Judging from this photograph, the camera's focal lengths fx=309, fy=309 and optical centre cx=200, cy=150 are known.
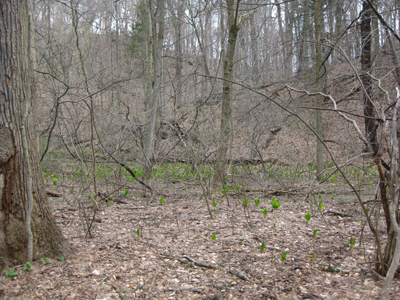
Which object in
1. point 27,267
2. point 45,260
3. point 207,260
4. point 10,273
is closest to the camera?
point 10,273

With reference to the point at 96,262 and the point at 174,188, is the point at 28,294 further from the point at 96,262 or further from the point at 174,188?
the point at 174,188

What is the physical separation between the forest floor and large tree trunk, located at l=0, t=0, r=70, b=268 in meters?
0.29

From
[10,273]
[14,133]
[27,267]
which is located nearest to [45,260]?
[27,267]

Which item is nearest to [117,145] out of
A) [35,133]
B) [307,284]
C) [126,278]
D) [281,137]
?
[35,133]

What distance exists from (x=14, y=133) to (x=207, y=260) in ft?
8.29

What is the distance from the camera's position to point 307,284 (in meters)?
3.05

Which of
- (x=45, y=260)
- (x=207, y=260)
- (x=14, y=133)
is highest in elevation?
(x=14, y=133)

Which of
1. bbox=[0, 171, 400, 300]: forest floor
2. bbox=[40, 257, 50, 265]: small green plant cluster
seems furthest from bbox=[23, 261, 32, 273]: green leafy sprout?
bbox=[40, 257, 50, 265]: small green plant cluster

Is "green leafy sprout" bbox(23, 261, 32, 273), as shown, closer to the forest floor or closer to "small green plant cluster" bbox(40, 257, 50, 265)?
the forest floor

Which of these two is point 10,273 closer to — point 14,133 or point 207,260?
point 14,133

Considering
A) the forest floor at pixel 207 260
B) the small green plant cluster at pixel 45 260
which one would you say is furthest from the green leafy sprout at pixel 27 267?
the small green plant cluster at pixel 45 260

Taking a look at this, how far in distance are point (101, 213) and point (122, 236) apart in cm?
140

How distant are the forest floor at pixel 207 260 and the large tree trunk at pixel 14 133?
0.29 metres

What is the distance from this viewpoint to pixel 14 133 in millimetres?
A: 2924
